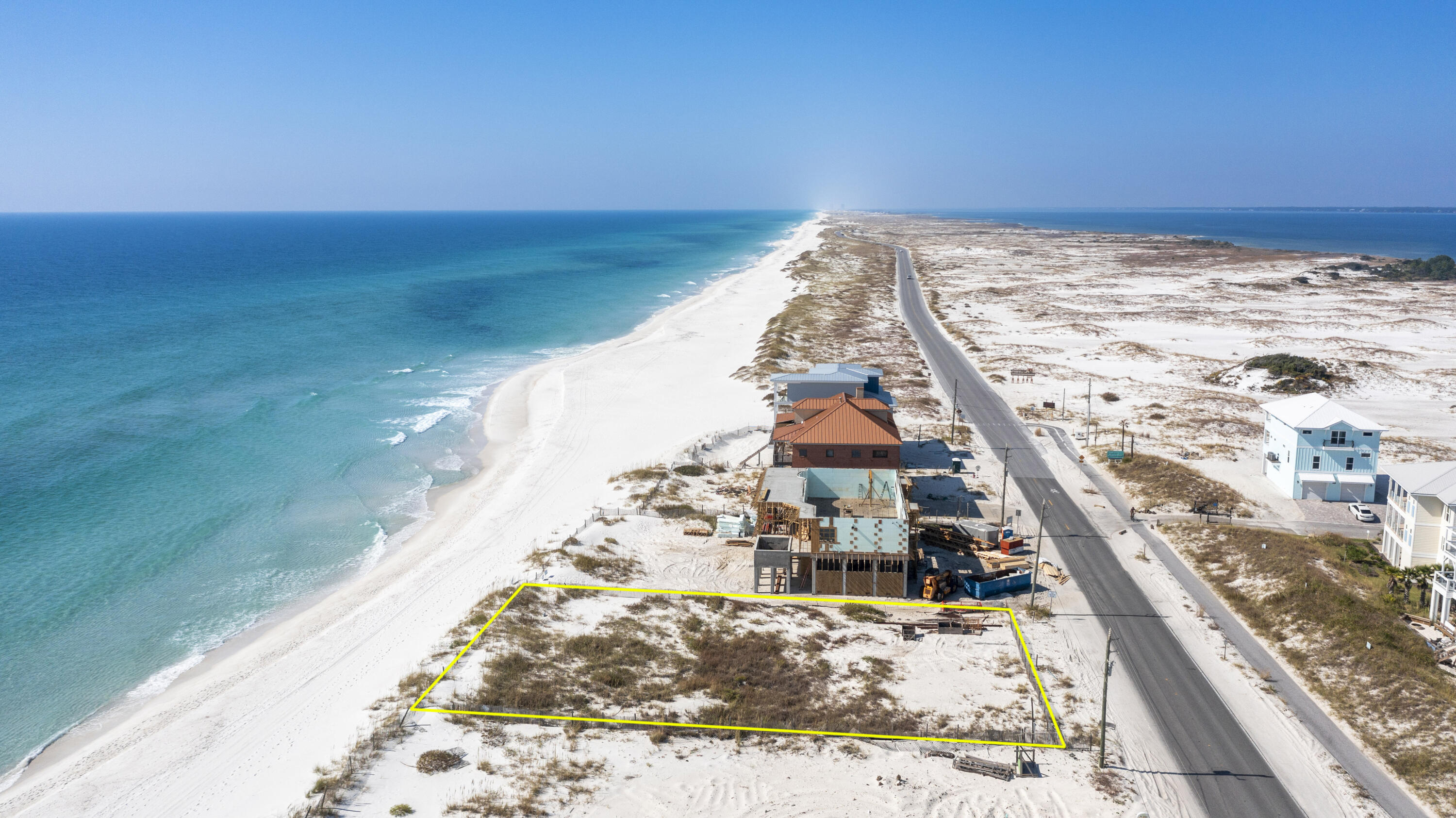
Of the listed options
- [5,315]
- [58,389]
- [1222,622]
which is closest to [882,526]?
[1222,622]

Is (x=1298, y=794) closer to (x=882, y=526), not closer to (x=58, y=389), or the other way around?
(x=882, y=526)

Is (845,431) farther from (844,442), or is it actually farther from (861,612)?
(861,612)

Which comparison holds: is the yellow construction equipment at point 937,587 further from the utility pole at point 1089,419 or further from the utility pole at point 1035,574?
the utility pole at point 1089,419

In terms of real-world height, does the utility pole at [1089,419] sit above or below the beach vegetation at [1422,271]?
below

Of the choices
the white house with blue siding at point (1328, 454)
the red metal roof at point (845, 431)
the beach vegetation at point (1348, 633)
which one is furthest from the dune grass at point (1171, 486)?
the red metal roof at point (845, 431)

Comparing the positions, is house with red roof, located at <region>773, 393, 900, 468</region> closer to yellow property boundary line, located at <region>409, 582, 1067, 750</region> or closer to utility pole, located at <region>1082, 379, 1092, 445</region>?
yellow property boundary line, located at <region>409, 582, 1067, 750</region>

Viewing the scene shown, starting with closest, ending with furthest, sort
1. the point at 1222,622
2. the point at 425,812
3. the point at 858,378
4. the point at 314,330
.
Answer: the point at 425,812, the point at 1222,622, the point at 858,378, the point at 314,330
